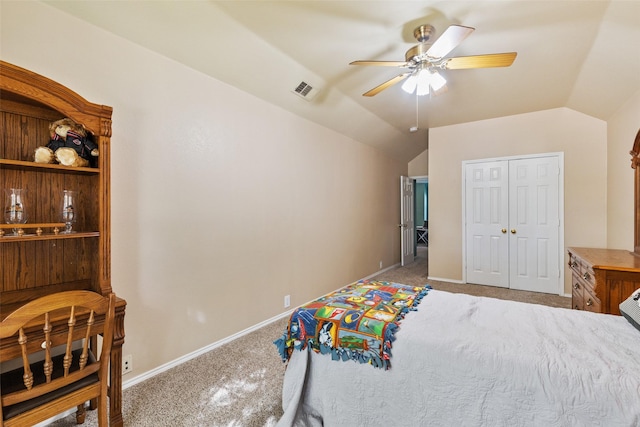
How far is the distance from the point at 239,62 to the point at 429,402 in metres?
2.82

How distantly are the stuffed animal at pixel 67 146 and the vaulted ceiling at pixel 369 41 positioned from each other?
29.7 inches

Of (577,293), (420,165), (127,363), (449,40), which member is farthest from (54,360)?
(420,165)

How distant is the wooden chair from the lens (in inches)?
47.3

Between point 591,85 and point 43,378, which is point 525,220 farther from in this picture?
point 43,378

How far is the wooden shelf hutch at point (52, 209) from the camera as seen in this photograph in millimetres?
1534

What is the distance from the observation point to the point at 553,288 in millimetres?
4082

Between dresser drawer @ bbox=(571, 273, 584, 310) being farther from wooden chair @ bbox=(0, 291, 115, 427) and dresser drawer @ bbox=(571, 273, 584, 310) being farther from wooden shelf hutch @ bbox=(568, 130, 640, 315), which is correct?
wooden chair @ bbox=(0, 291, 115, 427)

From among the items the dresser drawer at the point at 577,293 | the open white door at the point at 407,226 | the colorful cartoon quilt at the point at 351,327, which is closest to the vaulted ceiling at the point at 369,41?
the dresser drawer at the point at 577,293

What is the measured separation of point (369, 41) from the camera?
2.39 meters

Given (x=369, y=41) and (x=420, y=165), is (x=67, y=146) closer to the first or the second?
(x=369, y=41)

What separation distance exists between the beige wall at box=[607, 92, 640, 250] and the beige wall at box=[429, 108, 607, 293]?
0.15 metres

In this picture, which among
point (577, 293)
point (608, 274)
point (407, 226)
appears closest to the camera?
point (608, 274)

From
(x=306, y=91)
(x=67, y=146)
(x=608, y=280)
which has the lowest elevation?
(x=608, y=280)

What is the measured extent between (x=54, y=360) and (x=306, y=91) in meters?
3.01
